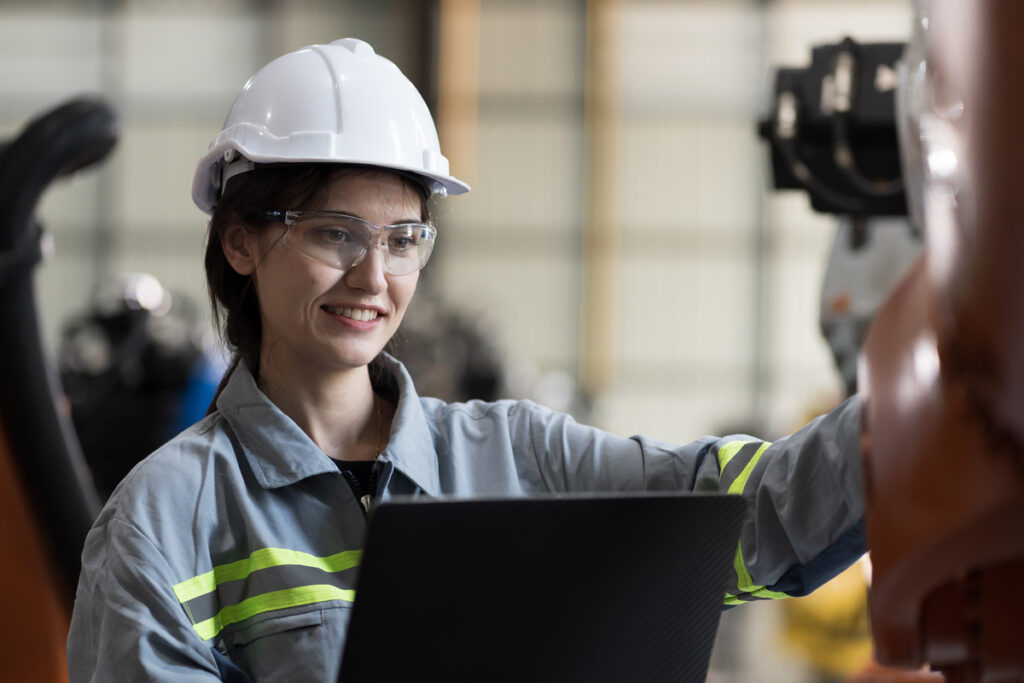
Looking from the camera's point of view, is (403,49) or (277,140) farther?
(403,49)

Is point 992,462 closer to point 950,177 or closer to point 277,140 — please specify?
point 950,177

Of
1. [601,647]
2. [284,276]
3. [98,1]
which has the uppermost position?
[98,1]

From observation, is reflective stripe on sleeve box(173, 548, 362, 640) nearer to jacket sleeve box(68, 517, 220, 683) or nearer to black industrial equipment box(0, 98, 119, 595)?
jacket sleeve box(68, 517, 220, 683)

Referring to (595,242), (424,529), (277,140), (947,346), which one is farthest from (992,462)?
(595,242)

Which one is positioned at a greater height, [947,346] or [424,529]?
[947,346]

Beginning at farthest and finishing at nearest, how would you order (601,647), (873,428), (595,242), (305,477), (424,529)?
(595,242), (305,477), (601,647), (424,529), (873,428)

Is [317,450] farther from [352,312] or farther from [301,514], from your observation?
[352,312]

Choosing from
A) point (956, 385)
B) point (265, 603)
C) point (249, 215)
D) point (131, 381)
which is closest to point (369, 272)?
point (249, 215)

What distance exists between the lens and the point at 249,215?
1.66 meters

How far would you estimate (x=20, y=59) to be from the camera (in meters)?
12.3

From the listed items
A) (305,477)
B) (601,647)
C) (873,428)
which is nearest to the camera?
(873,428)

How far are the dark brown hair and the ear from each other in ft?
0.03

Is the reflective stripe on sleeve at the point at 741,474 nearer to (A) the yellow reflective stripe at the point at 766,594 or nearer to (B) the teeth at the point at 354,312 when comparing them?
(A) the yellow reflective stripe at the point at 766,594

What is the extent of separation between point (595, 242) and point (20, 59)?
6065mm
